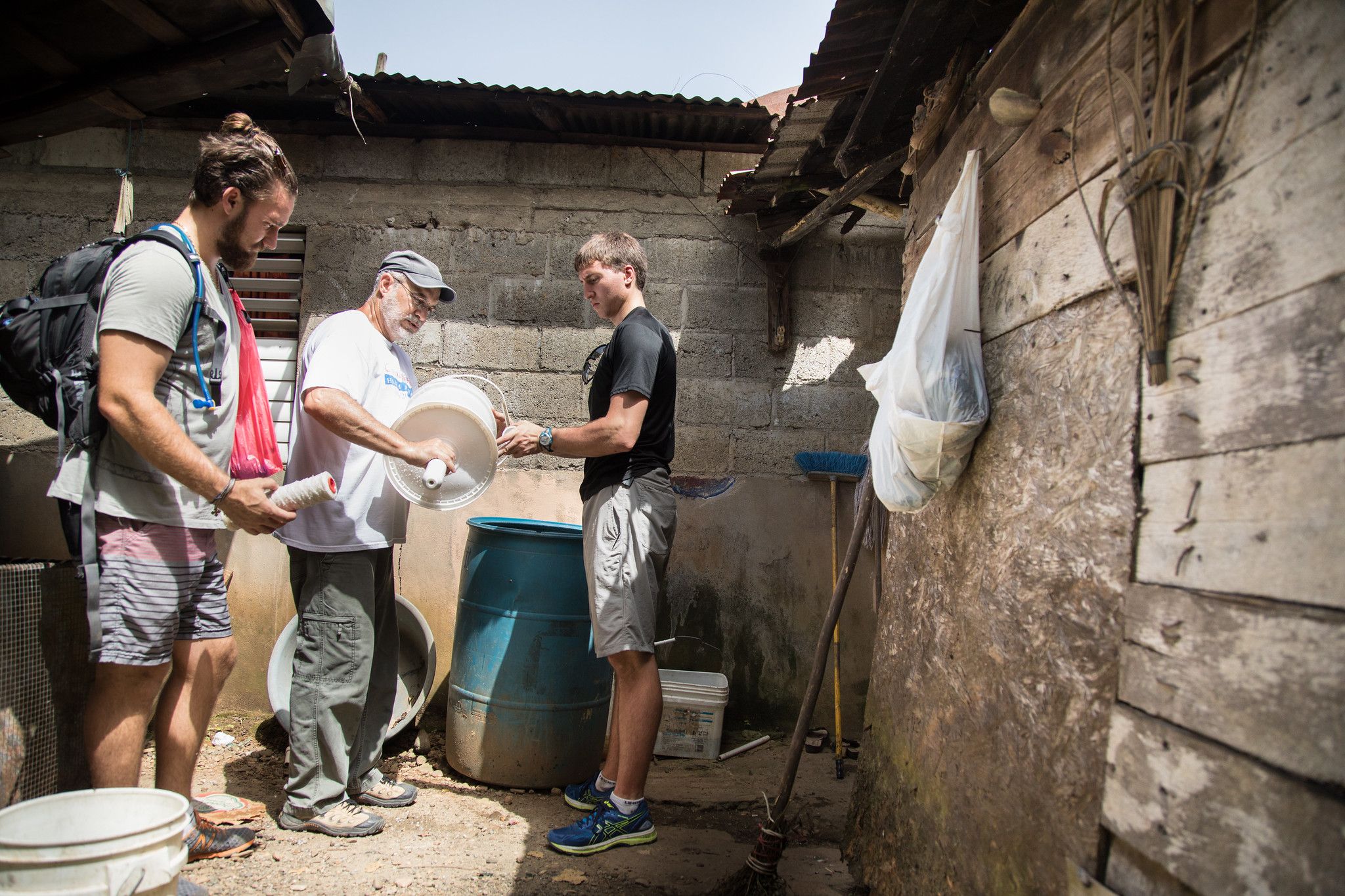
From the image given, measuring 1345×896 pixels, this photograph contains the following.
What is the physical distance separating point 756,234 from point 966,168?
2.16m

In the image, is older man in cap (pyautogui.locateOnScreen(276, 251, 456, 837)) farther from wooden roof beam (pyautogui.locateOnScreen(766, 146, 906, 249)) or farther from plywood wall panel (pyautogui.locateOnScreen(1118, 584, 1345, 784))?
plywood wall panel (pyautogui.locateOnScreen(1118, 584, 1345, 784))

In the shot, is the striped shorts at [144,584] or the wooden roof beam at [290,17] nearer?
the striped shorts at [144,584]

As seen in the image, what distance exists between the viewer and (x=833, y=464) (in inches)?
157

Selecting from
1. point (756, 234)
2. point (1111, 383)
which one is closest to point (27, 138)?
point (756, 234)

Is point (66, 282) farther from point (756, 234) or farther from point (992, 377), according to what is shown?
point (756, 234)

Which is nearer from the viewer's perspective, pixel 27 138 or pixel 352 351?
pixel 352 351

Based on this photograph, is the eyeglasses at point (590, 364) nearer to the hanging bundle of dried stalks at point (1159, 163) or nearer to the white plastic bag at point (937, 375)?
the white plastic bag at point (937, 375)

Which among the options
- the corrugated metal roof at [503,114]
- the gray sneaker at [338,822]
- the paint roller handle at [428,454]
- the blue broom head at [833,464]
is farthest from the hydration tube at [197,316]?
the blue broom head at [833,464]

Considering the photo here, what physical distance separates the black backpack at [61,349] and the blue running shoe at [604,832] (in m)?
1.77

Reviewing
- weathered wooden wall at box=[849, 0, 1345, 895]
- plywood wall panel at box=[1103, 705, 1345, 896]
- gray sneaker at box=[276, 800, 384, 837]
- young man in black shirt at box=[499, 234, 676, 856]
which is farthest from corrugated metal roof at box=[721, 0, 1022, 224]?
gray sneaker at box=[276, 800, 384, 837]

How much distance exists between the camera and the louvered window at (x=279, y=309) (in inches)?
161

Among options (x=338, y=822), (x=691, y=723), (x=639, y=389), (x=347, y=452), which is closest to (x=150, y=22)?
(x=347, y=452)

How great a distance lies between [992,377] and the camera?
1.91 m

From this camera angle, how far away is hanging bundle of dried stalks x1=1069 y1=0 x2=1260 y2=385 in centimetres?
125
